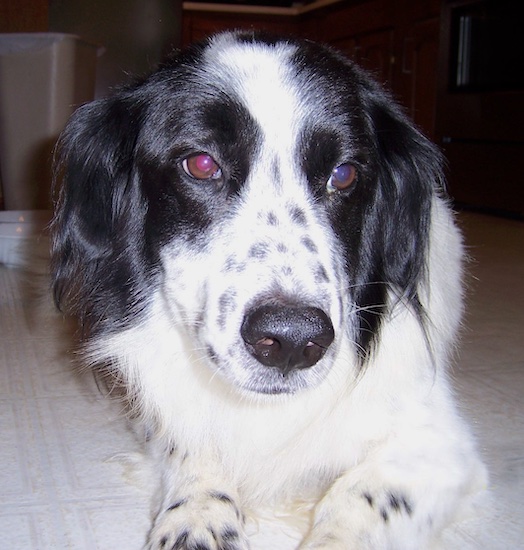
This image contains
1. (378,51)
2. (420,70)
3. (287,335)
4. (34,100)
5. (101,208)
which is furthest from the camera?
(378,51)

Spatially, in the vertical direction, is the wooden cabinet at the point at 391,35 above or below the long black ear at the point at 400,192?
above

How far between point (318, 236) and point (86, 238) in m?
0.59

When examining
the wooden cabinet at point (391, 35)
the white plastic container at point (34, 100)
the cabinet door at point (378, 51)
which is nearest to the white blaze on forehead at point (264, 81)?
the white plastic container at point (34, 100)

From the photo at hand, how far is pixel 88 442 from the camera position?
5.75 feet

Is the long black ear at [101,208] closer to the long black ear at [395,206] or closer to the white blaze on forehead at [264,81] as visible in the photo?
the white blaze on forehead at [264,81]

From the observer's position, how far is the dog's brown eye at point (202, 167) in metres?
1.44

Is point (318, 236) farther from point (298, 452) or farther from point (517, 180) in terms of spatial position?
point (517, 180)

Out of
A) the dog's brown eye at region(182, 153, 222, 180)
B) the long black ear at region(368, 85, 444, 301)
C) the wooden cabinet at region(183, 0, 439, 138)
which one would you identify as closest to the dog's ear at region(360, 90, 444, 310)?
the long black ear at region(368, 85, 444, 301)

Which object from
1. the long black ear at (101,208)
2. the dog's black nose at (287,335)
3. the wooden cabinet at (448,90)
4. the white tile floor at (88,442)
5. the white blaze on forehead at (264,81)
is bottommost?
the white tile floor at (88,442)

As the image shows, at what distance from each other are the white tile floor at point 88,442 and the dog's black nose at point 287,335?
1.21 feet

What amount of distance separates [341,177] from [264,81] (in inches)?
9.8

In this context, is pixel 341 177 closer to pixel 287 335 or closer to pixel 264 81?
pixel 264 81

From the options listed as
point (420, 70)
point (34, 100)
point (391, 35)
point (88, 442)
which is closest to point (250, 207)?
point (88, 442)

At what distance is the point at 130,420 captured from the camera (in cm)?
185
